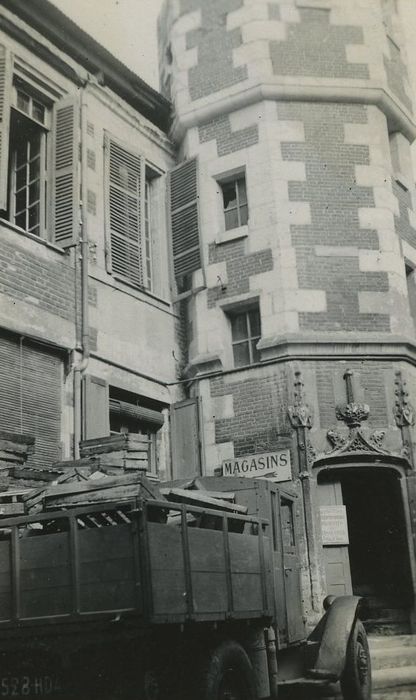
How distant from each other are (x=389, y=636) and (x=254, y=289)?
20.0ft

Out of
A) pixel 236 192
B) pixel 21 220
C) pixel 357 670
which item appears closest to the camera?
pixel 357 670

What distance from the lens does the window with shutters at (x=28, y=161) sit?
1273 cm

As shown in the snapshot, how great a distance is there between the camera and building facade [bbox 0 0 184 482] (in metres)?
11.6

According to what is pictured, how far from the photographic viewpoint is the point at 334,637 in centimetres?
856

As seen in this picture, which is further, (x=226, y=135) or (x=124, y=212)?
(x=226, y=135)

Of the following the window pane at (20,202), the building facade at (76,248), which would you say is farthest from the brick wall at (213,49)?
the window pane at (20,202)

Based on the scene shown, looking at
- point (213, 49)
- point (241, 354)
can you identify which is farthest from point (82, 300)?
point (213, 49)

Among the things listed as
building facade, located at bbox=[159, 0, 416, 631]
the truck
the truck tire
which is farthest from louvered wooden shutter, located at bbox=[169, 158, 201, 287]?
the truck tire

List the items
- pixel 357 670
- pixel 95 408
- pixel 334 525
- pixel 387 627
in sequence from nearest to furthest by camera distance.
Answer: pixel 357 670 < pixel 95 408 < pixel 334 525 < pixel 387 627

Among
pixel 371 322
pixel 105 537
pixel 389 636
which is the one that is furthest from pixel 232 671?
pixel 371 322

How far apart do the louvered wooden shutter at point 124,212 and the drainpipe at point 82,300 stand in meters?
0.68

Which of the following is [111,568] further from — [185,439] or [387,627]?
[387,627]

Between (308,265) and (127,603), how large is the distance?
9348 millimetres

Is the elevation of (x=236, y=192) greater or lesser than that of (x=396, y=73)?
lesser
